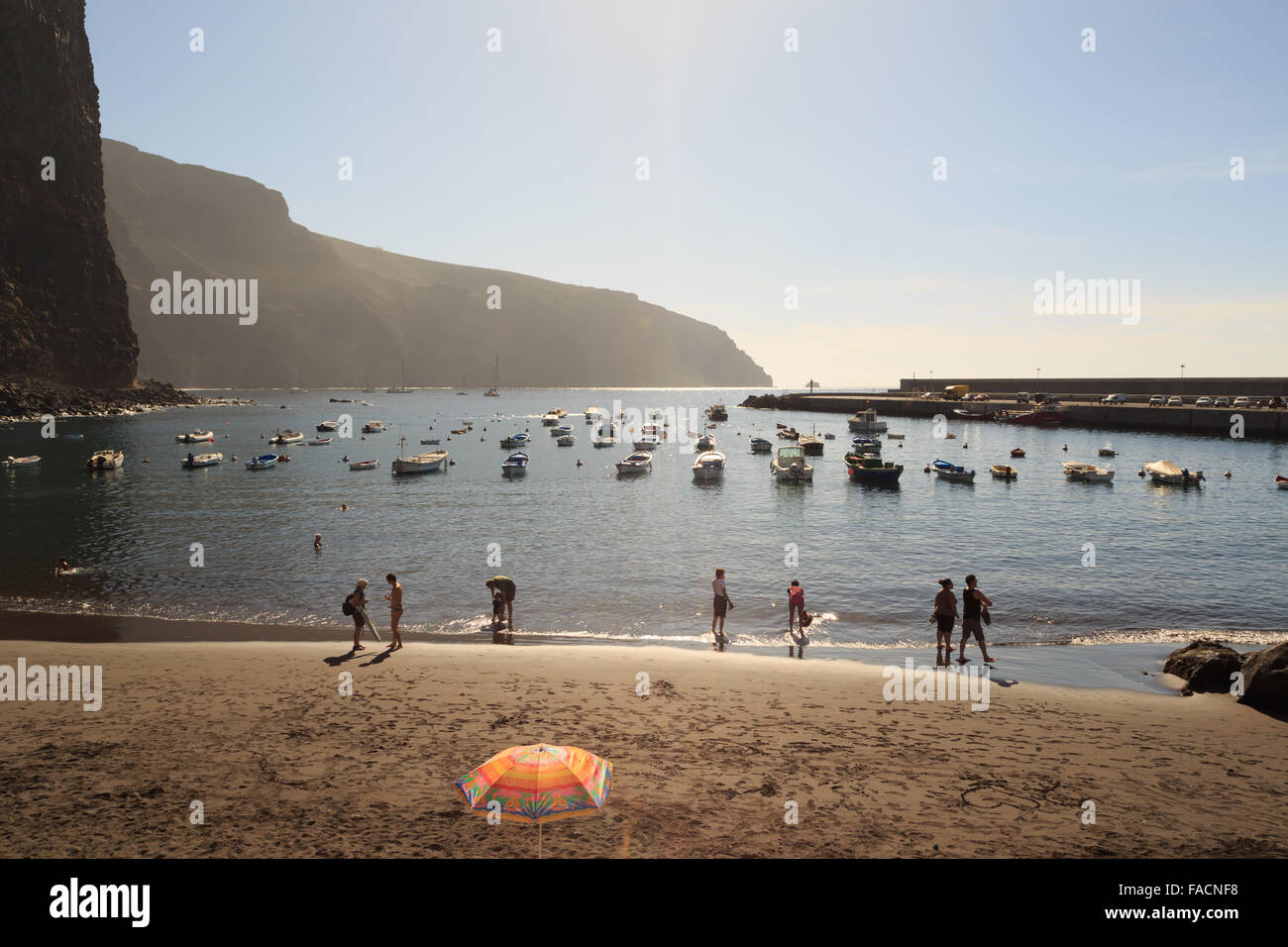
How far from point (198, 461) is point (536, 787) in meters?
75.4

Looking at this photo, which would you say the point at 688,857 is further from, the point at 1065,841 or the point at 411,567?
the point at 411,567

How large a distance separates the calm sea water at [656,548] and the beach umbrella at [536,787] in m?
14.2

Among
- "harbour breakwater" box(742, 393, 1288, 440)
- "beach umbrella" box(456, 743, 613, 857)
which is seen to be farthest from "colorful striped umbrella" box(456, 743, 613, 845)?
"harbour breakwater" box(742, 393, 1288, 440)

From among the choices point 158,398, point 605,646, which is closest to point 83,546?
point 605,646

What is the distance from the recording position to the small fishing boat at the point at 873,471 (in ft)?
199

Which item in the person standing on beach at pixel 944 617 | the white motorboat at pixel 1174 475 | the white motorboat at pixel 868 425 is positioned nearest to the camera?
the person standing on beach at pixel 944 617

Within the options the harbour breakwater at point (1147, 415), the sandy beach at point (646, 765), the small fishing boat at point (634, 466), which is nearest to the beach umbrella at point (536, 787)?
the sandy beach at point (646, 765)

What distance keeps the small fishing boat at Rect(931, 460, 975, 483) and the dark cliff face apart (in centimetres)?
13789

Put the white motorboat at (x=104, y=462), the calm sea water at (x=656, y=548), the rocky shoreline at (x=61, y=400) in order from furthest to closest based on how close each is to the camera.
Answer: the rocky shoreline at (x=61, y=400)
the white motorboat at (x=104, y=462)
the calm sea water at (x=656, y=548)

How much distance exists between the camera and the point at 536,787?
745 cm

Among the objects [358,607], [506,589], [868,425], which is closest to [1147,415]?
[868,425]

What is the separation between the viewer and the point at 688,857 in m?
8.06

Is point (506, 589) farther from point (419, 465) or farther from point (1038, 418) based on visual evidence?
point (1038, 418)

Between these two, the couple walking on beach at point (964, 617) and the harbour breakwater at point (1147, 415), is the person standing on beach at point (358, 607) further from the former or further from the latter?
the harbour breakwater at point (1147, 415)
